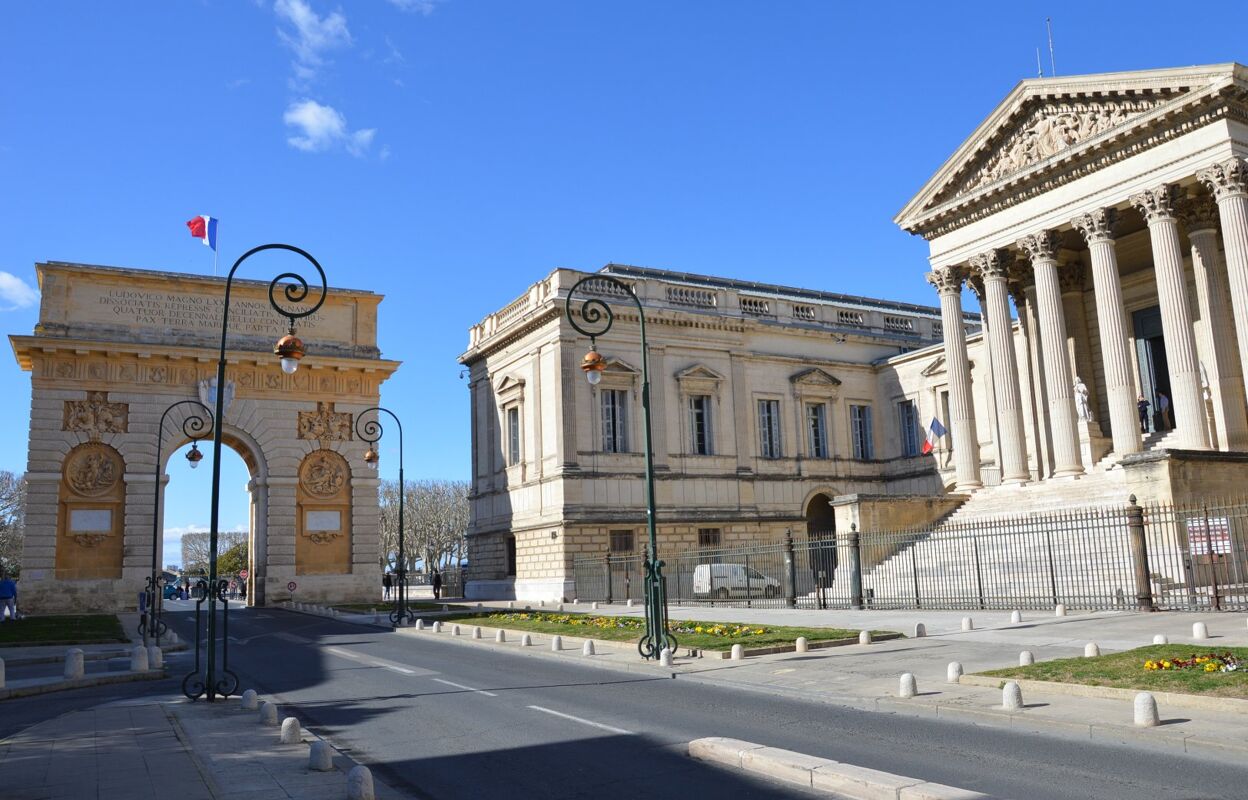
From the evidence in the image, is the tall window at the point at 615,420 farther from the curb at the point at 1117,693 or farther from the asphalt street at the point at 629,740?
the curb at the point at 1117,693

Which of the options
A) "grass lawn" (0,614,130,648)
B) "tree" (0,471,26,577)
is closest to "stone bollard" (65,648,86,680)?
"grass lawn" (0,614,130,648)

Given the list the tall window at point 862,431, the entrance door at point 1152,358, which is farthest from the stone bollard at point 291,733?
the tall window at point 862,431

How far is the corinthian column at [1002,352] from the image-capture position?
33.2 meters

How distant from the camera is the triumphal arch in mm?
40469

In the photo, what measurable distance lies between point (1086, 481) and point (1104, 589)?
7.22 meters

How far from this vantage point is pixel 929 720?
10.8 meters

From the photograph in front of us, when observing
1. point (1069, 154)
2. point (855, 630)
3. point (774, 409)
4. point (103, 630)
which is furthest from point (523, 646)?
point (774, 409)

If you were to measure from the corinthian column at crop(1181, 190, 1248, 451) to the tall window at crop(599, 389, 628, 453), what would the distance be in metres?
22.0

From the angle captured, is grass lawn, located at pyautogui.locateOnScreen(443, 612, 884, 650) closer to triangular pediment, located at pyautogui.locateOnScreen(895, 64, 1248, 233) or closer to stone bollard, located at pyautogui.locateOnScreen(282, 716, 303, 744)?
stone bollard, located at pyautogui.locateOnScreen(282, 716, 303, 744)

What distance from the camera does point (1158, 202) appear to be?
28.6 meters

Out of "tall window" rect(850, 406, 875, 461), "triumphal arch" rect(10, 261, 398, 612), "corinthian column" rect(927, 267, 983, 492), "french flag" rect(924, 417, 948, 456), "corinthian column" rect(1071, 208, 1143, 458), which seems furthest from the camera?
"tall window" rect(850, 406, 875, 461)

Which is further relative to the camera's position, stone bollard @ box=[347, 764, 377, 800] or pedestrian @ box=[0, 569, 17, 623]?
pedestrian @ box=[0, 569, 17, 623]

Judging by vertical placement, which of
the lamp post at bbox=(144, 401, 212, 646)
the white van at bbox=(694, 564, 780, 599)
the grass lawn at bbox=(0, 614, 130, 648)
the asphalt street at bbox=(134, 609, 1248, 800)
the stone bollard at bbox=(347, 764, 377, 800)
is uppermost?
the lamp post at bbox=(144, 401, 212, 646)

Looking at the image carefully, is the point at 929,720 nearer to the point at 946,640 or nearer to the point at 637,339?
the point at 946,640
